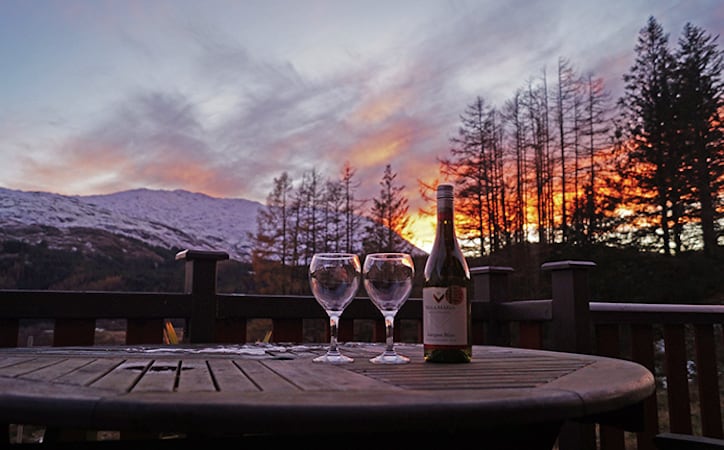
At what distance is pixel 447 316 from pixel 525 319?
1.39 metres

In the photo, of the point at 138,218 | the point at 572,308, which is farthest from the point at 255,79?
the point at 138,218

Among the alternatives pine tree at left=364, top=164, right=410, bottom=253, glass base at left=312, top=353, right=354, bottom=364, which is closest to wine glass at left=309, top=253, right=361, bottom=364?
glass base at left=312, top=353, right=354, bottom=364

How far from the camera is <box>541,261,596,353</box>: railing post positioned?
195cm

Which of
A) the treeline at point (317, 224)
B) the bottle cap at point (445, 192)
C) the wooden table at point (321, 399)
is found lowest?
the wooden table at point (321, 399)

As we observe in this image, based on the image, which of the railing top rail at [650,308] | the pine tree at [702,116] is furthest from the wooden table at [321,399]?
the pine tree at [702,116]

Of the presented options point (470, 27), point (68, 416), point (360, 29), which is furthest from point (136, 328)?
point (470, 27)

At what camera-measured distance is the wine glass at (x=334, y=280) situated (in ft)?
3.38

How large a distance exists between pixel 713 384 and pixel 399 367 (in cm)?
182

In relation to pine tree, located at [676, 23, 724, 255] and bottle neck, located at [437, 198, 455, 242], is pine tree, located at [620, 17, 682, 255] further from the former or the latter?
bottle neck, located at [437, 198, 455, 242]

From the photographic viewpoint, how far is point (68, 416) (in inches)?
20.4

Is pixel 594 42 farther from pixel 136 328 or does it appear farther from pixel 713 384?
pixel 136 328

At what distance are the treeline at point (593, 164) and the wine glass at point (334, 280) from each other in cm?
1126

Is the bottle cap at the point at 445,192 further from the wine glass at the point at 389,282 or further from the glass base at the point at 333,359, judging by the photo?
the glass base at the point at 333,359

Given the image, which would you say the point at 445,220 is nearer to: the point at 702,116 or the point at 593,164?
the point at 593,164
